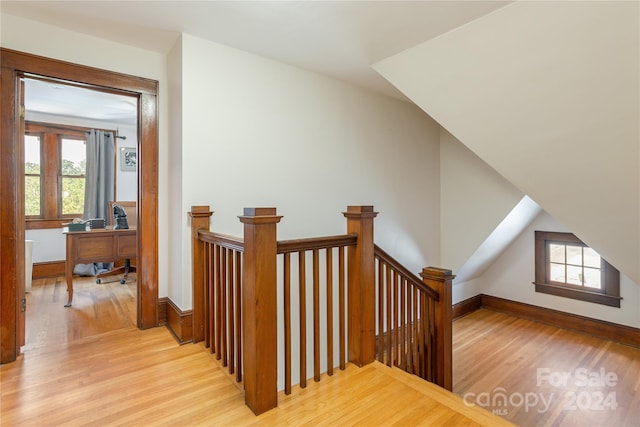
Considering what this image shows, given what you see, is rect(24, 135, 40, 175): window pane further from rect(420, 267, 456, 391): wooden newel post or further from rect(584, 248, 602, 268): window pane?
rect(584, 248, 602, 268): window pane

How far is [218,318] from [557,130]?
2661 mm

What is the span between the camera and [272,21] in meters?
2.24

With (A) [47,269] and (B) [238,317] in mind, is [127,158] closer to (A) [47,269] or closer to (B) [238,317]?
(A) [47,269]

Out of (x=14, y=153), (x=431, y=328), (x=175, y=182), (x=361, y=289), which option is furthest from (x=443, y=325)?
(x=14, y=153)

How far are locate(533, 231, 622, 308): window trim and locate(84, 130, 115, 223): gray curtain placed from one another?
6.59 meters

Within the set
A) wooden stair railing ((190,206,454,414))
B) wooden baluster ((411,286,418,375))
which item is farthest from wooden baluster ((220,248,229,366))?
wooden baluster ((411,286,418,375))

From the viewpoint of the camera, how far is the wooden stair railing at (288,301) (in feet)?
5.26

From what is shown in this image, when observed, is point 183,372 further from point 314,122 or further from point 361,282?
point 314,122

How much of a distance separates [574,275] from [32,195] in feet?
25.8

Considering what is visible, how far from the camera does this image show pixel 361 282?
6.88ft

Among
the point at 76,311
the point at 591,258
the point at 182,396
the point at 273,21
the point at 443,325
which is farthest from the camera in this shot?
the point at 591,258

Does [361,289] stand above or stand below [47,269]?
above

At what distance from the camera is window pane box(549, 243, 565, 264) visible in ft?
14.6


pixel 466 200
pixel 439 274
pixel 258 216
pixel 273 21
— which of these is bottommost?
pixel 439 274
